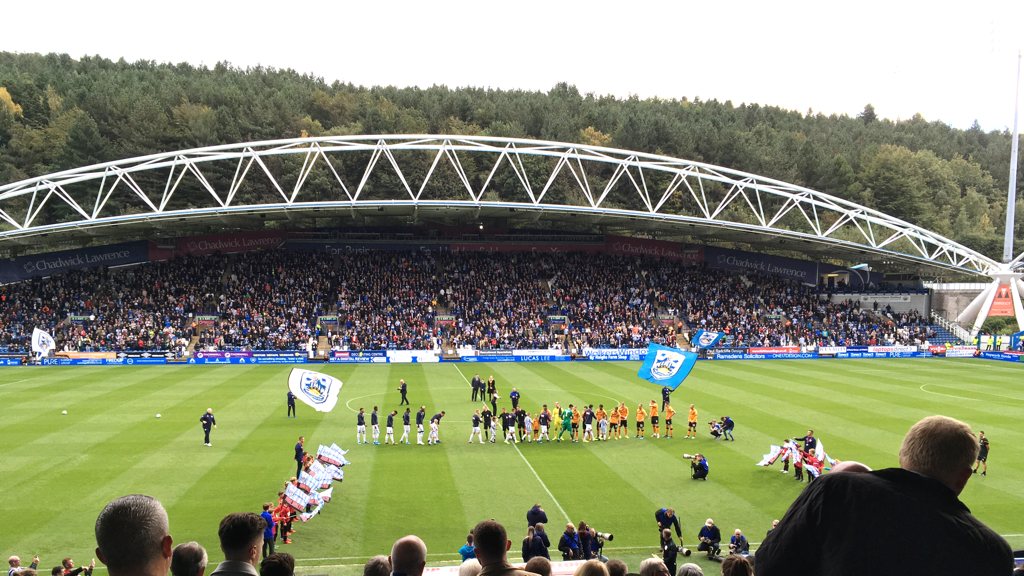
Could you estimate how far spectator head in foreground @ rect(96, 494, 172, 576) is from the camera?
10.6ft

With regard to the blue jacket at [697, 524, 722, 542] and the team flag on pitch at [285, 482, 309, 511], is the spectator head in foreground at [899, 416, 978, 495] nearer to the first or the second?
the blue jacket at [697, 524, 722, 542]

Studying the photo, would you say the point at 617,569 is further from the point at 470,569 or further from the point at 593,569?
the point at 593,569

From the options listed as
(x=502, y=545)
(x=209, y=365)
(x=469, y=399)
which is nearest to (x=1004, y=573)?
(x=502, y=545)

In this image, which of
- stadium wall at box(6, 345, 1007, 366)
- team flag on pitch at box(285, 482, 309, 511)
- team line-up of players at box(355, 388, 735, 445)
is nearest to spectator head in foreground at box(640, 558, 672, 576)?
team flag on pitch at box(285, 482, 309, 511)

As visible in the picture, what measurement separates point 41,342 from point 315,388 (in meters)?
29.1

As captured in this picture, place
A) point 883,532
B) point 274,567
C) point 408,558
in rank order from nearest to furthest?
point 883,532 → point 274,567 → point 408,558

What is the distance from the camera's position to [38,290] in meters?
54.9

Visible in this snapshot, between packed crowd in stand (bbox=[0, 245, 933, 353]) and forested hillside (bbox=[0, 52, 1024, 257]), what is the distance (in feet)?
87.4

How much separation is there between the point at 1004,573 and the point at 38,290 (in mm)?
63825

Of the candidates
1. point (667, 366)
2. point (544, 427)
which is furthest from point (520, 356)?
point (544, 427)

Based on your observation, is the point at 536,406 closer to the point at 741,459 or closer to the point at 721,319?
the point at 741,459

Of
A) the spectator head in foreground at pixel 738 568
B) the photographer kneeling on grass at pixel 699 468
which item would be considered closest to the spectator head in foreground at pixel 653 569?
the spectator head in foreground at pixel 738 568

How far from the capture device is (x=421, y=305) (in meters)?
58.6

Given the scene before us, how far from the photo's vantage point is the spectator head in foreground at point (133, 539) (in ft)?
10.6
